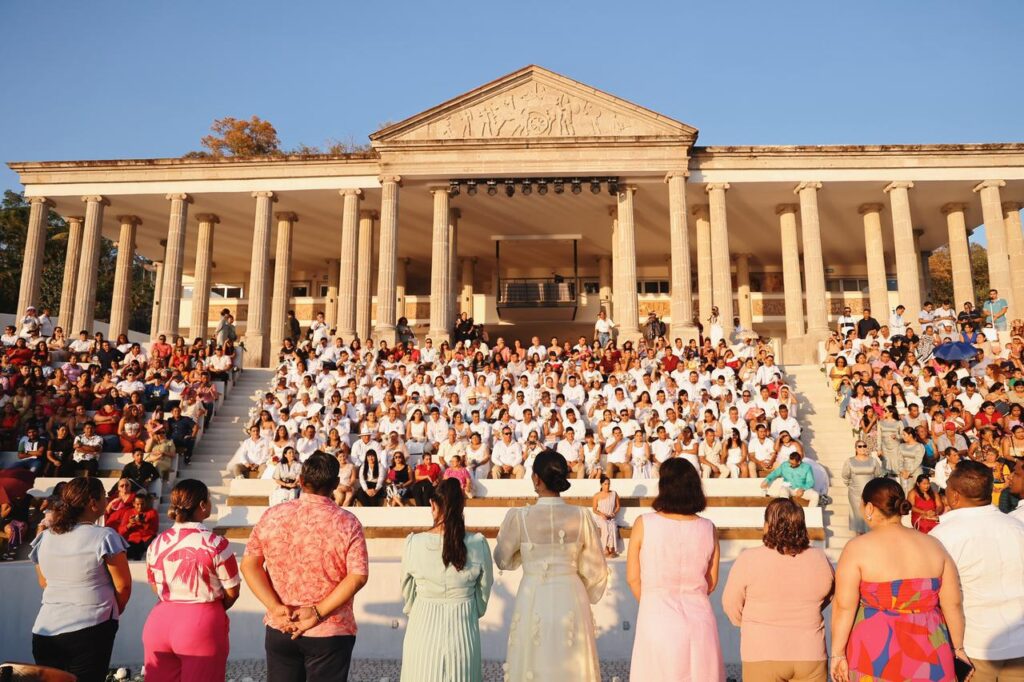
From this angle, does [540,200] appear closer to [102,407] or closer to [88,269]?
[88,269]

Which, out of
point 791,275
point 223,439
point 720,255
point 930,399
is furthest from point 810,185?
point 223,439

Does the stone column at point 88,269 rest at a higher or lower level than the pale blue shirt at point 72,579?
higher

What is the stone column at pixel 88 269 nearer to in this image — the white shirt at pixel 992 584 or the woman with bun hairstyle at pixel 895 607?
the woman with bun hairstyle at pixel 895 607

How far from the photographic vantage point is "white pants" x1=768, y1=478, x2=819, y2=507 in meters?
11.4

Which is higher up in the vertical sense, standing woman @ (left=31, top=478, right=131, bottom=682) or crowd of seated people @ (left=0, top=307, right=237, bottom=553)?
crowd of seated people @ (left=0, top=307, right=237, bottom=553)

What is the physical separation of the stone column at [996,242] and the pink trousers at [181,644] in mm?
Answer: 24367

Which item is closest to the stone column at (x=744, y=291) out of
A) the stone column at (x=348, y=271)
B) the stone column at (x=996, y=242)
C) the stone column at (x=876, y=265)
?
the stone column at (x=876, y=265)

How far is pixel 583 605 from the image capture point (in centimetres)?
400

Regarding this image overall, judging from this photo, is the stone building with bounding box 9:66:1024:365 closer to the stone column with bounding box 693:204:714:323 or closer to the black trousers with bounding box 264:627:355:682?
the stone column with bounding box 693:204:714:323

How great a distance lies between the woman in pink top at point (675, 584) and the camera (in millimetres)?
3658

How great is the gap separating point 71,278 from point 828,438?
934 inches

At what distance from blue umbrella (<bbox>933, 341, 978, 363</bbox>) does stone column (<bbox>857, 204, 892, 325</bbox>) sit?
6.77 metres

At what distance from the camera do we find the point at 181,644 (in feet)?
12.4

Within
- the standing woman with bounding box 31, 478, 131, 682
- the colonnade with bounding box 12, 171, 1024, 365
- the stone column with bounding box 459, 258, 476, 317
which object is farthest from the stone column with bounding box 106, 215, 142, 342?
the standing woman with bounding box 31, 478, 131, 682
